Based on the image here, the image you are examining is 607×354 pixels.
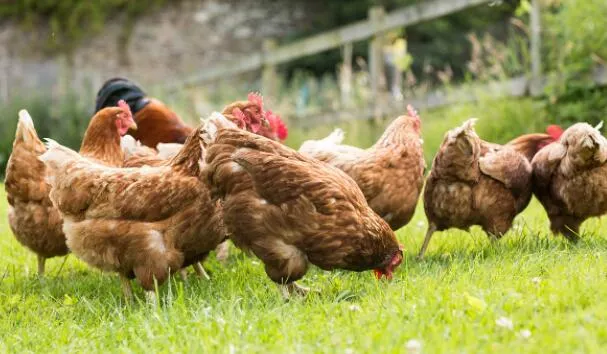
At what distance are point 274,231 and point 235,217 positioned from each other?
0.24m

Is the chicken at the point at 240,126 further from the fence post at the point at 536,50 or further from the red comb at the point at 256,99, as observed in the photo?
the fence post at the point at 536,50

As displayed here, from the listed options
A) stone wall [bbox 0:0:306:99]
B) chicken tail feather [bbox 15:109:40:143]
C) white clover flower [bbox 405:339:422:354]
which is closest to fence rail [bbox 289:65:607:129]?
chicken tail feather [bbox 15:109:40:143]

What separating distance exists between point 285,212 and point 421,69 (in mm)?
17864

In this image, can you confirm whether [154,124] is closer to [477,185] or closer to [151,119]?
[151,119]

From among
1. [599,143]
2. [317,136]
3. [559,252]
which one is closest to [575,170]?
A: [599,143]

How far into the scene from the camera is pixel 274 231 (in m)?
4.20

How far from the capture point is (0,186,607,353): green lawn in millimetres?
3166

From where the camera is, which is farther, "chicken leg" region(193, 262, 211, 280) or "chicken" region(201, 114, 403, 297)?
"chicken leg" region(193, 262, 211, 280)

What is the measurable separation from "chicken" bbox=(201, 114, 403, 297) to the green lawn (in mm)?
212

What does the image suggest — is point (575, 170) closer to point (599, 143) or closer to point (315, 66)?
point (599, 143)

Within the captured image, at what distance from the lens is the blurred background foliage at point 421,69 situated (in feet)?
29.1

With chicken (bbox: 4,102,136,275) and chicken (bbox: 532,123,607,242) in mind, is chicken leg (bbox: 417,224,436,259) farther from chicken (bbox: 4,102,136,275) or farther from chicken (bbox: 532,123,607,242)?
chicken (bbox: 4,102,136,275)

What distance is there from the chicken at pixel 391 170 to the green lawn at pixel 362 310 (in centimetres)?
41

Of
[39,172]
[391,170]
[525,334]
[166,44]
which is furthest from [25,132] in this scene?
[166,44]
